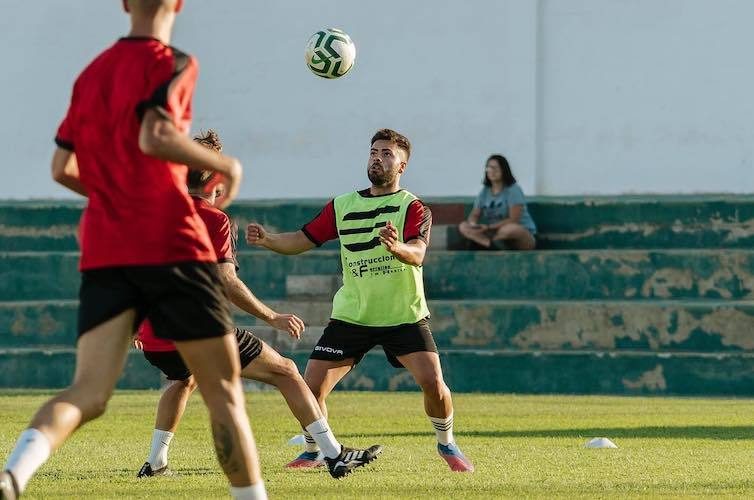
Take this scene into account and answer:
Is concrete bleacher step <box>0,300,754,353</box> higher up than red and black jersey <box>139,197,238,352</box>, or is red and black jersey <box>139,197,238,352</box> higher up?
red and black jersey <box>139,197,238,352</box>

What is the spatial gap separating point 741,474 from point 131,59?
4.36 meters

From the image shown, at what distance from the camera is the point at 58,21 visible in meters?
19.4

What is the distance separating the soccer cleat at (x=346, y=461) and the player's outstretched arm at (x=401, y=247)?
98 centimetres

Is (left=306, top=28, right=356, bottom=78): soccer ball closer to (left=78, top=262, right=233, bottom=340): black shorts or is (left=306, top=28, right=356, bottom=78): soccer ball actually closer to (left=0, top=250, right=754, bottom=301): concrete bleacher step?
(left=0, top=250, right=754, bottom=301): concrete bleacher step

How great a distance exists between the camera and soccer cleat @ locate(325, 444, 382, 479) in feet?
24.8

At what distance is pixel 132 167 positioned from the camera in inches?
198

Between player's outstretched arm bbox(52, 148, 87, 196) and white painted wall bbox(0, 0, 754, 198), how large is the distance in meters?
12.9

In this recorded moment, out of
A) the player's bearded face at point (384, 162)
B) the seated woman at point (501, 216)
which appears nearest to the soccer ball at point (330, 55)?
the player's bearded face at point (384, 162)

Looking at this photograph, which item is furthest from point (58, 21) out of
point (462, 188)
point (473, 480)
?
point (473, 480)

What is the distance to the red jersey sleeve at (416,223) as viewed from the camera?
816 centimetres

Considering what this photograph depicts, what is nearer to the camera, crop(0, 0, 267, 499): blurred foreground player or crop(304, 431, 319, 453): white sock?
crop(0, 0, 267, 499): blurred foreground player

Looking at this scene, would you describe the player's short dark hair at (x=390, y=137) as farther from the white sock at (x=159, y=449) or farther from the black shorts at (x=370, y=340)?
the white sock at (x=159, y=449)

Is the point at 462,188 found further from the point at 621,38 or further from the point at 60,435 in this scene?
the point at 60,435

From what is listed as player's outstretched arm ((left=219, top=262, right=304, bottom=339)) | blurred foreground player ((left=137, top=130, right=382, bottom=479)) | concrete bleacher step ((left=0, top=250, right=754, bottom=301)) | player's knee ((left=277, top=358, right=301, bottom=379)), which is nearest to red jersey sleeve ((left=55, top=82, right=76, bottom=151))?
player's outstretched arm ((left=219, top=262, right=304, bottom=339))
